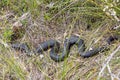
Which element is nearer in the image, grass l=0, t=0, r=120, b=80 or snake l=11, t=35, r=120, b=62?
grass l=0, t=0, r=120, b=80

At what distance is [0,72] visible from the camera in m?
3.38

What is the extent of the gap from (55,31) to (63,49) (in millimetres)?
315

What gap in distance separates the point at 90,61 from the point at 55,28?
72 cm

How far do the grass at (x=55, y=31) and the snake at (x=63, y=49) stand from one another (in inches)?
2.1

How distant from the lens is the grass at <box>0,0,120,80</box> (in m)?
3.21

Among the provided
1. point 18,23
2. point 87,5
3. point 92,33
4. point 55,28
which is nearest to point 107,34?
point 92,33

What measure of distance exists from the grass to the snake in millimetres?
53

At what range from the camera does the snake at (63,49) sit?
3.49 m

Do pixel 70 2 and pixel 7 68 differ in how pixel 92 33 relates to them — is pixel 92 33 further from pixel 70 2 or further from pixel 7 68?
pixel 7 68

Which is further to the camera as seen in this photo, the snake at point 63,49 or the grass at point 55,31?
the snake at point 63,49

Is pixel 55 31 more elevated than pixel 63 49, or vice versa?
pixel 55 31

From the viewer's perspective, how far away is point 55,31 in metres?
3.88

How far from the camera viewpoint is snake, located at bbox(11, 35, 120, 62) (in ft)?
11.5

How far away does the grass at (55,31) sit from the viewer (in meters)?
3.21
